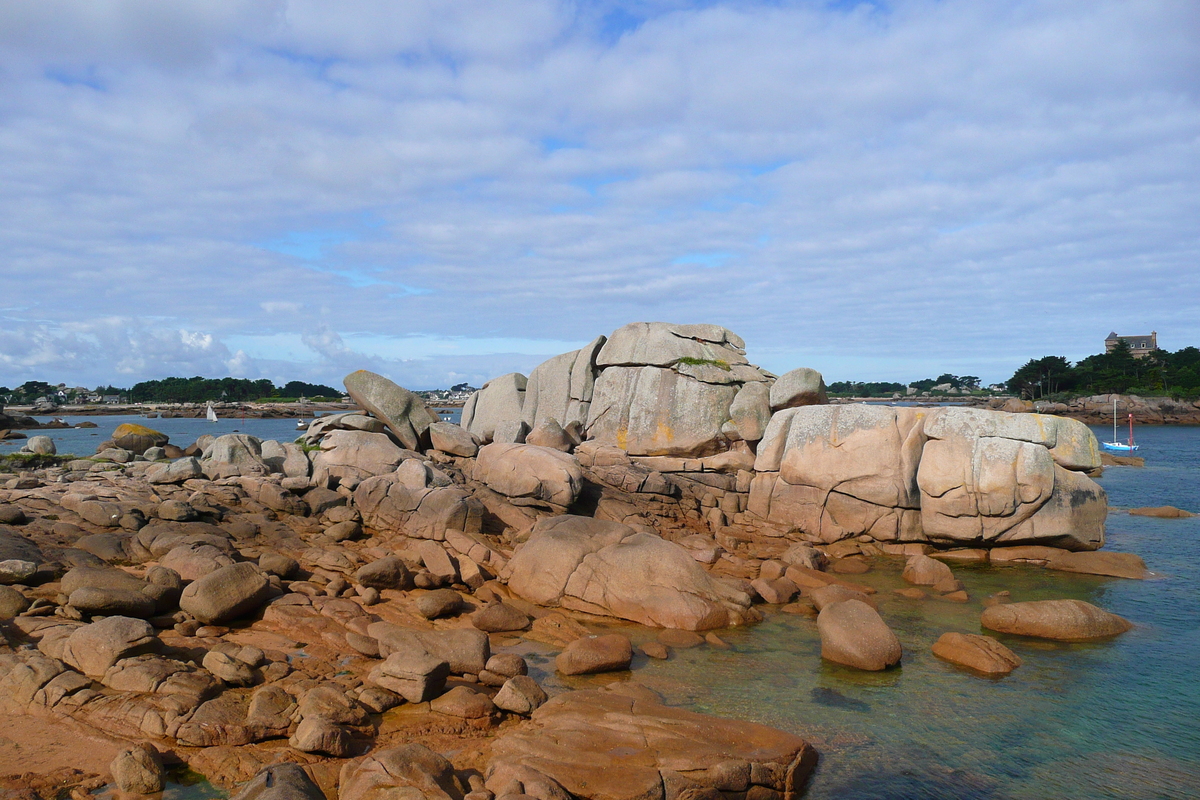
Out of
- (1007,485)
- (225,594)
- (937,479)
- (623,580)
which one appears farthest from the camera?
(937,479)

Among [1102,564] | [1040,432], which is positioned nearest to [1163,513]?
[1102,564]

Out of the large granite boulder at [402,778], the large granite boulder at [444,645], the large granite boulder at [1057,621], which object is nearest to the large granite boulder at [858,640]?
the large granite boulder at [1057,621]

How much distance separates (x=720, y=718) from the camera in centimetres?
966

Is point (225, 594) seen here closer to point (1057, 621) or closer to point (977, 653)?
point (977, 653)

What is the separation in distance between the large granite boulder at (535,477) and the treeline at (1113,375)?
96.1 m

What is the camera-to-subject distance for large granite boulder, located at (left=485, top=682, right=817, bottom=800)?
8.14 metres

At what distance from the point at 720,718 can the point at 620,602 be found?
5141 millimetres

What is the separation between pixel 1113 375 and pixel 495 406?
9787cm

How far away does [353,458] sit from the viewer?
23359mm

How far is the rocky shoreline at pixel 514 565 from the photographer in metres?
8.91

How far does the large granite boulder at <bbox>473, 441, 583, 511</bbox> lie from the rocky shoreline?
79 mm

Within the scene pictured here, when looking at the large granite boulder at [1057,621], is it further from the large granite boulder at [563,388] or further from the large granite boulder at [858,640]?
the large granite boulder at [563,388]

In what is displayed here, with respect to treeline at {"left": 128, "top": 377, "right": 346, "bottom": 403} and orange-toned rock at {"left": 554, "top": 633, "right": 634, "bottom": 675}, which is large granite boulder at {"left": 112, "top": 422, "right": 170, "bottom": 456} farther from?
treeline at {"left": 128, "top": 377, "right": 346, "bottom": 403}

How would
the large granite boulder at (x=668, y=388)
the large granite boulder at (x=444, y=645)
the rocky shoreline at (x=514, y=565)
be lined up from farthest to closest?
the large granite boulder at (x=668, y=388), the large granite boulder at (x=444, y=645), the rocky shoreline at (x=514, y=565)
